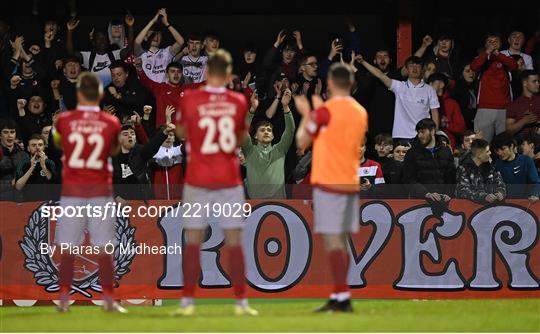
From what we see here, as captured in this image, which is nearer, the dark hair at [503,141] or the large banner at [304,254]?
the large banner at [304,254]

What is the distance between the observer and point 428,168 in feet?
54.2

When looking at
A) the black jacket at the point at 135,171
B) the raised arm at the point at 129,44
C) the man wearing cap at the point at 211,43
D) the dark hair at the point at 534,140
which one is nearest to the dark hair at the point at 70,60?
the raised arm at the point at 129,44

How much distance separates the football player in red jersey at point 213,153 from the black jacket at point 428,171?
546 cm

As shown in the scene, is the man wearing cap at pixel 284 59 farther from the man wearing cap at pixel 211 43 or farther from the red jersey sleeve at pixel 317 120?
the red jersey sleeve at pixel 317 120

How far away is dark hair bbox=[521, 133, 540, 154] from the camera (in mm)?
17578

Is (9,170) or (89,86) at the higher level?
(89,86)

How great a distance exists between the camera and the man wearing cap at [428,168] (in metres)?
16.5

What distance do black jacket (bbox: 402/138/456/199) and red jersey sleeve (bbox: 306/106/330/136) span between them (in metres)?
5.25

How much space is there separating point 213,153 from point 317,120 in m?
0.92

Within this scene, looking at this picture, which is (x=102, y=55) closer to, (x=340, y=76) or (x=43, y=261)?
(x=43, y=261)

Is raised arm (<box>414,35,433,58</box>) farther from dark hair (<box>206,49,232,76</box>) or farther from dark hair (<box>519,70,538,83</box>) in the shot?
dark hair (<box>206,49,232,76</box>)

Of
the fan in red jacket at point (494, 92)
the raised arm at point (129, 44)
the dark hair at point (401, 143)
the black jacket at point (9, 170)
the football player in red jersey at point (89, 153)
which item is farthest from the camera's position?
the fan in red jacket at point (494, 92)

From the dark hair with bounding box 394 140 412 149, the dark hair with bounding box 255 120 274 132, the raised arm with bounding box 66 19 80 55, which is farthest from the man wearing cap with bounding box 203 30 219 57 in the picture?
the dark hair with bounding box 394 140 412 149

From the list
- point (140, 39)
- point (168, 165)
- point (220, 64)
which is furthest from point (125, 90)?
point (220, 64)
